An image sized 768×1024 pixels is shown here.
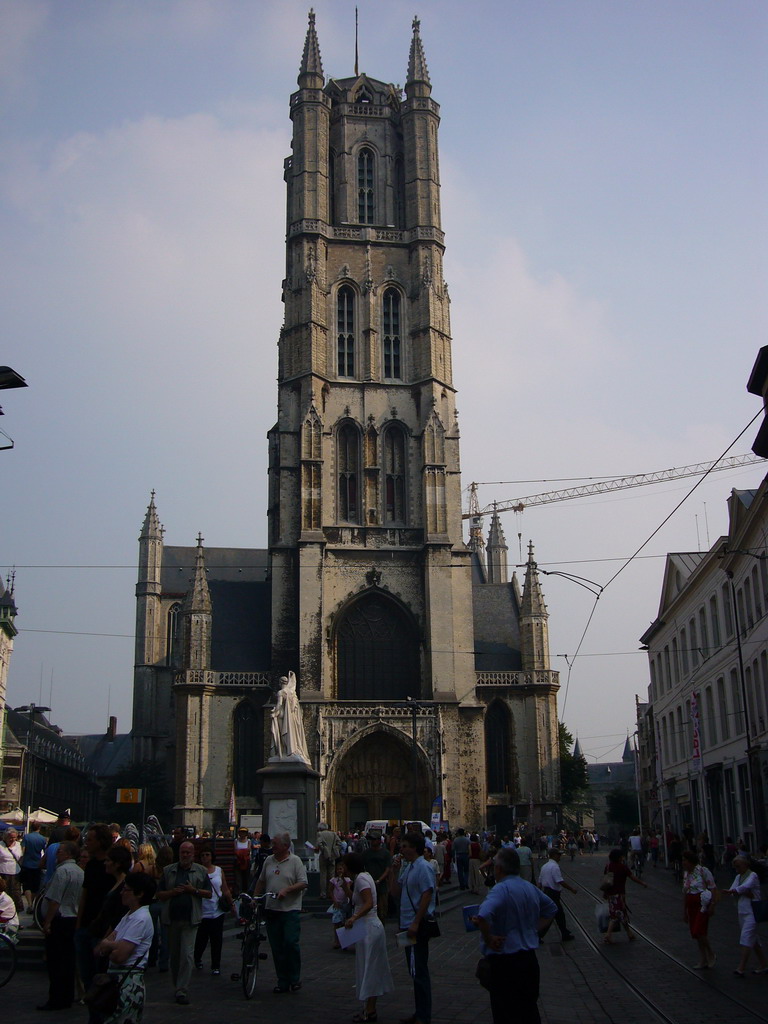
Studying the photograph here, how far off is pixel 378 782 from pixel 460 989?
3427cm

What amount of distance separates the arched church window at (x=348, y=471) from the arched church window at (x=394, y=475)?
51.4 inches

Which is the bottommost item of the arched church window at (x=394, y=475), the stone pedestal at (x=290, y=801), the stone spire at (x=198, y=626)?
the stone pedestal at (x=290, y=801)

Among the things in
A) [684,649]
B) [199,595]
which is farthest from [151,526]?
[684,649]

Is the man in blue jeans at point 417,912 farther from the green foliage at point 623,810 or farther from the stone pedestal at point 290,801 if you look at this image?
the green foliage at point 623,810

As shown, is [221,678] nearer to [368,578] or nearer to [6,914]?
[368,578]

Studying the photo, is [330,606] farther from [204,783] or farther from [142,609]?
[142,609]

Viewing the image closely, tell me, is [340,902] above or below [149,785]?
below

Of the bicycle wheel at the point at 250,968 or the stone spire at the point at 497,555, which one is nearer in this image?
the bicycle wheel at the point at 250,968

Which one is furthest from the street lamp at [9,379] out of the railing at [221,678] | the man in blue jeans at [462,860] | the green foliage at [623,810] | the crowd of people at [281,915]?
the green foliage at [623,810]

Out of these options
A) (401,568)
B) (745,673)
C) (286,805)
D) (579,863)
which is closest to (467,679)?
(401,568)

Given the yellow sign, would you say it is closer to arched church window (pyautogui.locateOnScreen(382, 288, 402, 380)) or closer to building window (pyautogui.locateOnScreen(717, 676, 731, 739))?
building window (pyautogui.locateOnScreen(717, 676, 731, 739))

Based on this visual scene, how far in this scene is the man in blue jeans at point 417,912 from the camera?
28.0ft

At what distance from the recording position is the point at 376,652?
4597 centimetres

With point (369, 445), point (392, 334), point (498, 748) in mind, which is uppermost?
point (392, 334)
